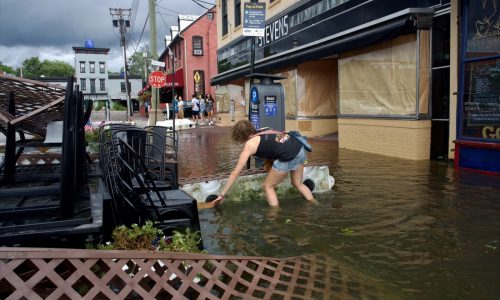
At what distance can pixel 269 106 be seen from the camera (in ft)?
27.1

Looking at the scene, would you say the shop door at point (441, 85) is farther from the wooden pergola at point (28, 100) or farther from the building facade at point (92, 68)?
the building facade at point (92, 68)

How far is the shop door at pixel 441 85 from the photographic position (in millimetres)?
8625

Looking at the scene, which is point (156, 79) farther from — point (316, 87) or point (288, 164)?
point (288, 164)

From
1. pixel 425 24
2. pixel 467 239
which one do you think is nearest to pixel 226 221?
pixel 467 239

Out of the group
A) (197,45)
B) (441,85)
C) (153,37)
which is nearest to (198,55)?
(197,45)

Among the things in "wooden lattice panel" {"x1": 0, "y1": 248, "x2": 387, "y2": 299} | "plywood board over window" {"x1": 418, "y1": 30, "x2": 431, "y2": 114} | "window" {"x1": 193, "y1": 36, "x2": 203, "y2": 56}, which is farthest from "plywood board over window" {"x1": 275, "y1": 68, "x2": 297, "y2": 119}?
"window" {"x1": 193, "y1": 36, "x2": 203, "y2": 56}

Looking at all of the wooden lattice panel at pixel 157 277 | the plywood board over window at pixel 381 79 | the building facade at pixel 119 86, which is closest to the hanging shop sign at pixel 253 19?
the plywood board over window at pixel 381 79

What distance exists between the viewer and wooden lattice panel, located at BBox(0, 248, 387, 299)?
2.35 meters

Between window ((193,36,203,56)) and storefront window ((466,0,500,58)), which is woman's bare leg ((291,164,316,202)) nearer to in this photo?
storefront window ((466,0,500,58))

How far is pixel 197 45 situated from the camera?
36.9 m

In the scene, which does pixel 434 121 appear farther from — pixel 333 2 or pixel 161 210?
pixel 161 210

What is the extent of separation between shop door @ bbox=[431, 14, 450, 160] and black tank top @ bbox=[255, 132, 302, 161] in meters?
4.48

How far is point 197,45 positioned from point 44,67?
89204 millimetres

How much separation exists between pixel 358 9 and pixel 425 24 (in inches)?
89.5
